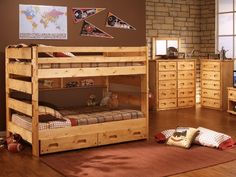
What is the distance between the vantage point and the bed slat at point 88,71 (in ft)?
15.4

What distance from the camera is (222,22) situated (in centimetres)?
879

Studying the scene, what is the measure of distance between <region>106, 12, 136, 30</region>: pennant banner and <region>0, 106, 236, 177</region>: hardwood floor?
1.70 m

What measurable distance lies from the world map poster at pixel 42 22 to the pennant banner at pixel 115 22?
0.77 metres

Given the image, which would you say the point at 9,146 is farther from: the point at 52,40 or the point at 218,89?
the point at 218,89

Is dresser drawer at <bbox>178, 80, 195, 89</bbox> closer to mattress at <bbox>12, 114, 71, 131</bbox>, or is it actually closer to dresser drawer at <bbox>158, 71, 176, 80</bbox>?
dresser drawer at <bbox>158, 71, 176, 80</bbox>

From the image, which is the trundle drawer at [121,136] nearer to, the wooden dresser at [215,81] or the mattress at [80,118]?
the mattress at [80,118]

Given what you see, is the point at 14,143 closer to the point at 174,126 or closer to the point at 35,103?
the point at 35,103

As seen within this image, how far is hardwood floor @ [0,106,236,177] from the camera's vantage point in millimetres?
4074

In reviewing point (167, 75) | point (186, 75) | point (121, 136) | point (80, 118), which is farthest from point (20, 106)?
point (186, 75)

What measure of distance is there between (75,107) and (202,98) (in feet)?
11.5

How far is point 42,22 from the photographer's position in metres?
5.91

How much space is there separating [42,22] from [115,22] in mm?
1275

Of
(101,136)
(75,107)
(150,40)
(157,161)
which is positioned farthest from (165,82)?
(157,161)

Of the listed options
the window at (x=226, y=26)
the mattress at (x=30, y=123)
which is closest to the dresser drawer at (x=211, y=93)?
the window at (x=226, y=26)
